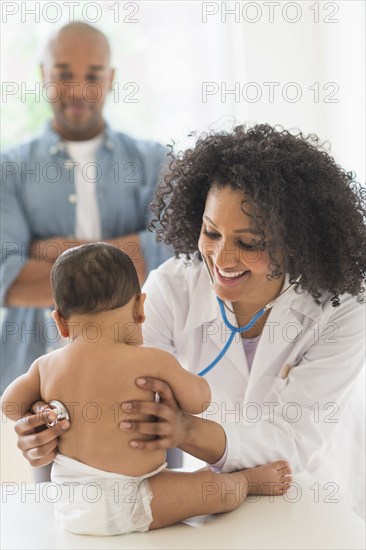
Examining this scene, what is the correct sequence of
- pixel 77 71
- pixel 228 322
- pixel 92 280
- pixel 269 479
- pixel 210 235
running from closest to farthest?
pixel 92 280, pixel 269 479, pixel 210 235, pixel 228 322, pixel 77 71

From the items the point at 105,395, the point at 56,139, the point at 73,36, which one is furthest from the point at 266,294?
the point at 73,36

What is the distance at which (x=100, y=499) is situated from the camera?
149 centimetres

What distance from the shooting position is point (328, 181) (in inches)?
70.5

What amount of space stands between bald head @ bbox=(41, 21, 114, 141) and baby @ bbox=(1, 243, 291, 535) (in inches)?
40.9

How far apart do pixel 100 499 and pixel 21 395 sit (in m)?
0.25

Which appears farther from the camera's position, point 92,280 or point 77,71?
point 77,71

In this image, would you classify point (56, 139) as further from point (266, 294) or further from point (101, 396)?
point (101, 396)

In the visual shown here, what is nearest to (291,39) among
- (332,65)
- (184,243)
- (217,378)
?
(332,65)

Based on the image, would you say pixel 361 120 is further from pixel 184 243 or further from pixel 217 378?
pixel 217 378

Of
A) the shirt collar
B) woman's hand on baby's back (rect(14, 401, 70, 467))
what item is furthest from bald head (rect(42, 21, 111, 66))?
woman's hand on baby's back (rect(14, 401, 70, 467))

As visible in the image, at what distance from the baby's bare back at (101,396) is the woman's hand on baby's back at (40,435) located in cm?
2

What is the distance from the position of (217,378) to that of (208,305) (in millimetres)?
181

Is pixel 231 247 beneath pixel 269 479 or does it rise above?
above

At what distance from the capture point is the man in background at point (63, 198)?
7.93ft
